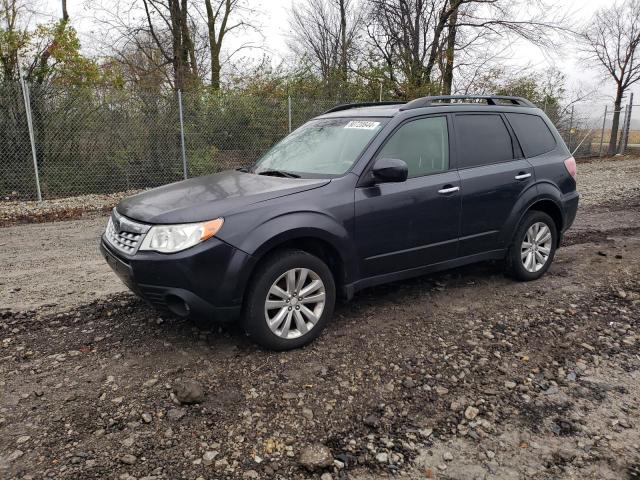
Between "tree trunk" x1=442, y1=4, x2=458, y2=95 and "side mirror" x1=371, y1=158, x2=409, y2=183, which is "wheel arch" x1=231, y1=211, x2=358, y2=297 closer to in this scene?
"side mirror" x1=371, y1=158, x2=409, y2=183

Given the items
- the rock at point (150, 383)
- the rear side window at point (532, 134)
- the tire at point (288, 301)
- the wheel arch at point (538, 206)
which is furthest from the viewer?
the rear side window at point (532, 134)

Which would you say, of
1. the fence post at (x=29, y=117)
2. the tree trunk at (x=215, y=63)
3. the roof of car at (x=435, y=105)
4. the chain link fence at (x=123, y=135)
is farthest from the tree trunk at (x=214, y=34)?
the roof of car at (x=435, y=105)

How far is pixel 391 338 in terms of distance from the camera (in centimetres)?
378

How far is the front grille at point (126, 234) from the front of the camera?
333 cm

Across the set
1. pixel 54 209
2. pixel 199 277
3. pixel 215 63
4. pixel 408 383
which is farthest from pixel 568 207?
pixel 215 63

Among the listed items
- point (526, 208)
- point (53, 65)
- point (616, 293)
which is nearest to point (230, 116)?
point (53, 65)

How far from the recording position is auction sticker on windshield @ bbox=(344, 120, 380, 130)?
4121 mm

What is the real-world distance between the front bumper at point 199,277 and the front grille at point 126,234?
11 cm

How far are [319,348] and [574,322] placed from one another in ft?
7.12

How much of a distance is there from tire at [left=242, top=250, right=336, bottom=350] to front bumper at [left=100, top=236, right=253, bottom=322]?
13 cm

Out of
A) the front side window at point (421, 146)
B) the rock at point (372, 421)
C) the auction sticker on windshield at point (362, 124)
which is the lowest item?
the rock at point (372, 421)

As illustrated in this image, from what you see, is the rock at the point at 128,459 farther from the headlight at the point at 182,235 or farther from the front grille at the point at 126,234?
the front grille at the point at 126,234

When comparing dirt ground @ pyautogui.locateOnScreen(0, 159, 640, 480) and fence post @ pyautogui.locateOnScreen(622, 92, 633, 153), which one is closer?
dirt ground @ pyautogui.locateOnScreen(0, 159, 640, 480)

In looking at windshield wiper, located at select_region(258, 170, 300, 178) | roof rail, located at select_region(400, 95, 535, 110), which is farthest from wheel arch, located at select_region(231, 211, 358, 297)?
roof rail, located at select_region(400, 95, 535, 110)
